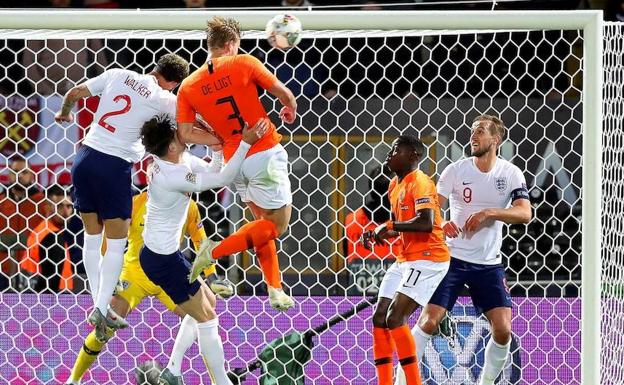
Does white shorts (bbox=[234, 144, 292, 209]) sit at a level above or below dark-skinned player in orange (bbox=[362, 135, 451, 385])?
above

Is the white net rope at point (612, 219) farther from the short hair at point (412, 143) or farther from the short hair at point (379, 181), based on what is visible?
the short hair at point (379, 181)

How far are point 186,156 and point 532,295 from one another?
10.1ft

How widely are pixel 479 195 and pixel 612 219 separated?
0.76m

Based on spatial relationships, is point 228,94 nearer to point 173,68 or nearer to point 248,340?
point 173,68

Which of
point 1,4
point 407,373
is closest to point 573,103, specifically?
point 407,373

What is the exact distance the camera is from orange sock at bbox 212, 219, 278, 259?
20.4 feet

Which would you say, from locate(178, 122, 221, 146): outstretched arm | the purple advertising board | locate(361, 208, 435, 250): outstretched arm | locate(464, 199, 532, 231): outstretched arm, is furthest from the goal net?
locate(361, 208, 435, 250): outstretched arm

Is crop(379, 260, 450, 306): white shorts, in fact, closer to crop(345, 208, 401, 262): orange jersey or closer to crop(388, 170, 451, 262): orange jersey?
crop(388, 170, 451, 262): orange jersey

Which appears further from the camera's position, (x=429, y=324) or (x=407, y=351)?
(x=429, y=324)

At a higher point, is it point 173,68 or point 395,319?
point 173,68

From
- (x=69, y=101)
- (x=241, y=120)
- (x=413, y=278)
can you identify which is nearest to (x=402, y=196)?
(x=413, y=278)

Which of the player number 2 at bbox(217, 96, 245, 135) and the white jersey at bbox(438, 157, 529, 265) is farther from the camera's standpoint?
the white jersey at bbox(438, 157, 529, 265)

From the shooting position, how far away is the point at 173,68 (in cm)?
647

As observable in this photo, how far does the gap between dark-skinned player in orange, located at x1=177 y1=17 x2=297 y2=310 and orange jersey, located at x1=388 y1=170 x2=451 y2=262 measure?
33.9 inches
